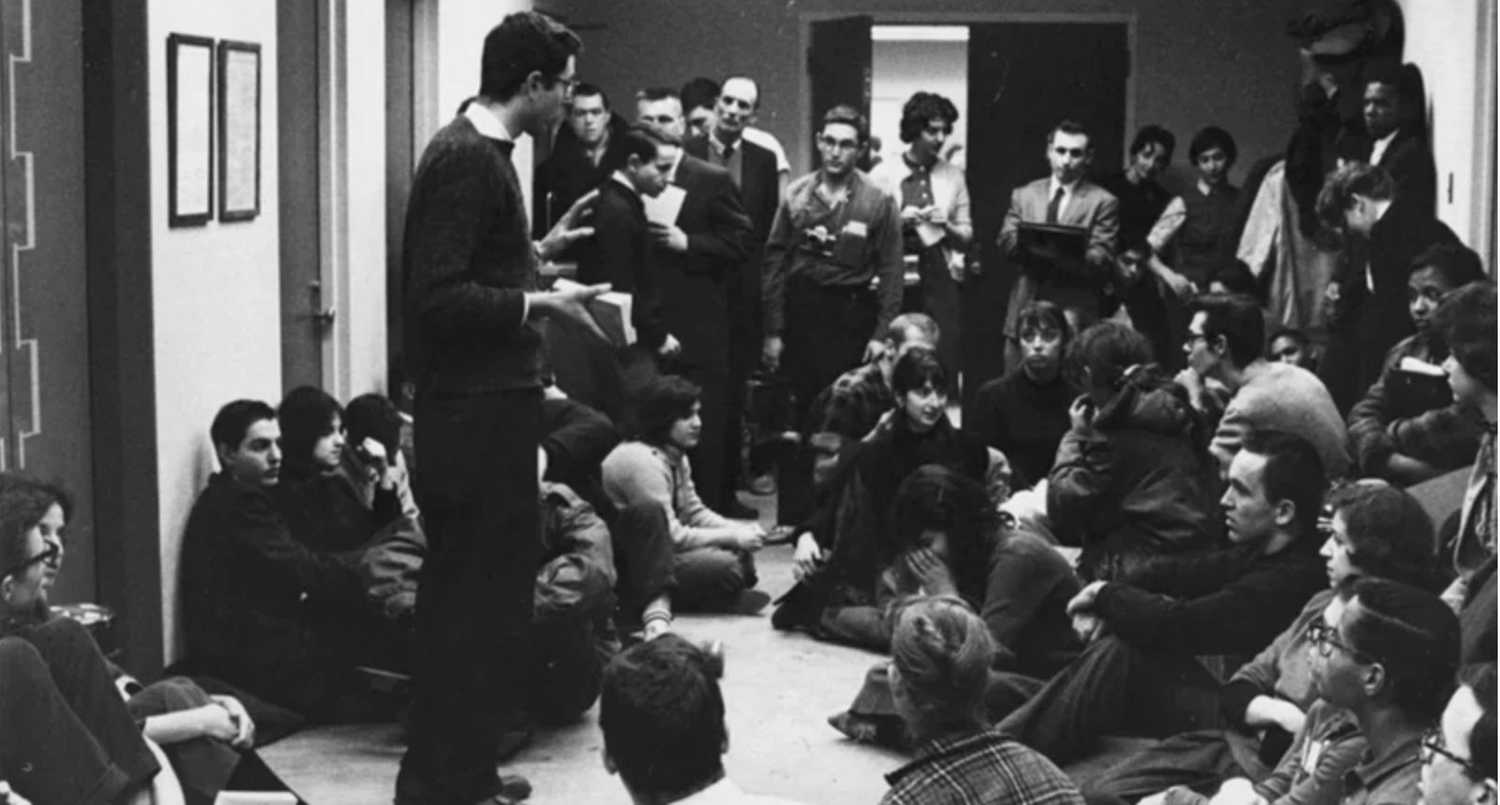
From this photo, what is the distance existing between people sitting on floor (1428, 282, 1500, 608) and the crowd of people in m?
0.01

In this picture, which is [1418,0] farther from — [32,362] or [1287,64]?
[32,362]

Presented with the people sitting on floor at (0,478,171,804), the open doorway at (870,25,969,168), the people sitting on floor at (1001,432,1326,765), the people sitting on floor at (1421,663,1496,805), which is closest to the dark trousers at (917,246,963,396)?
the people sitting on floor at (1001,432,1326,765)

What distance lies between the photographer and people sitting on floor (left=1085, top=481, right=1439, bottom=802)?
3969 millimetres

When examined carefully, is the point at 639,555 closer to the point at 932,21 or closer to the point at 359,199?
the point at 359,199

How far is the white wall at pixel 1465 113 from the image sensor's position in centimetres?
674

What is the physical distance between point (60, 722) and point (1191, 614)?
2.23 meters

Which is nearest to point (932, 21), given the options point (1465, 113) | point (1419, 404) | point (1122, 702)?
point (1465, 113)

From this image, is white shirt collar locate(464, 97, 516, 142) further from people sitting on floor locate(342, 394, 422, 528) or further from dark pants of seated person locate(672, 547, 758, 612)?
dark pants of seated person locate(672, 547, 758, 612)

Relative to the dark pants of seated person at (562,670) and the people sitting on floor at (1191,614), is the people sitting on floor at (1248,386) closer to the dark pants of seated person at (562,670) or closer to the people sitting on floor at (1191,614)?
the people sitting on floor at (1191,614)

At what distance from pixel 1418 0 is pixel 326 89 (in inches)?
150

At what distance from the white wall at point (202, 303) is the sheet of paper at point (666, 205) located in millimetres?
1680

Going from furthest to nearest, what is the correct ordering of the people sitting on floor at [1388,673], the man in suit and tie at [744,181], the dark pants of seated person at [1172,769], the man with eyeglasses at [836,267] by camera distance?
the man in suit and tie at [744,181], the man with eyeglasses at [836,267], the dark pants of seated person at [1172,769], the people sitting on floor at [1388,673]

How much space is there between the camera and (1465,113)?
695cm

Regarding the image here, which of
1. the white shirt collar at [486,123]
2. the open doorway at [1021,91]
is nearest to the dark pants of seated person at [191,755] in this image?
the white shirt collar at [486,123]
